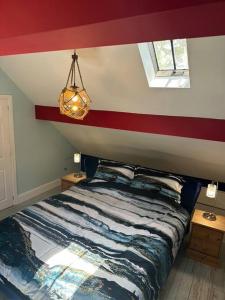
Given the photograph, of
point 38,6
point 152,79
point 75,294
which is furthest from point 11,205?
point 38,6

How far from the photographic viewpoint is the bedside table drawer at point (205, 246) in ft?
8.45

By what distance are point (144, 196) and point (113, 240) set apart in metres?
1.04

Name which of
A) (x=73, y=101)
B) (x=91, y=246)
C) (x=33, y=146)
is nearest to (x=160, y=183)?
(x=91, y=246)

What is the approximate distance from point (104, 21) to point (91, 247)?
177cm

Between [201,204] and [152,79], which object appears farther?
[201,204]

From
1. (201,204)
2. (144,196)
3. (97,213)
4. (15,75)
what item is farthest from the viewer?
(201,204)

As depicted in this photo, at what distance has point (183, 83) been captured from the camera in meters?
2.11

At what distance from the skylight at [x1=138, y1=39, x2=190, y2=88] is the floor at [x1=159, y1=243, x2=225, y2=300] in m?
2.02

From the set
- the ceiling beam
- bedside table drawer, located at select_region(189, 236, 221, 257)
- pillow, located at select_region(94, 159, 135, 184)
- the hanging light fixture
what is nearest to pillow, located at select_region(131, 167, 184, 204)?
pillow, located at select_region(94, 159, 135, 184)

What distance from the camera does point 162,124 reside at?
A: 2.60 meters

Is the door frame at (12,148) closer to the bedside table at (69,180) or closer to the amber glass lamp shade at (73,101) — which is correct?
the bedside table at (69,180)

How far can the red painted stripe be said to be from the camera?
7.54ft

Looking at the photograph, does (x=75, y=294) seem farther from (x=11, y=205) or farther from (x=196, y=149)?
(x=11, y=205)

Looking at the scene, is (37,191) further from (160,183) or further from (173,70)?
(173,70)
